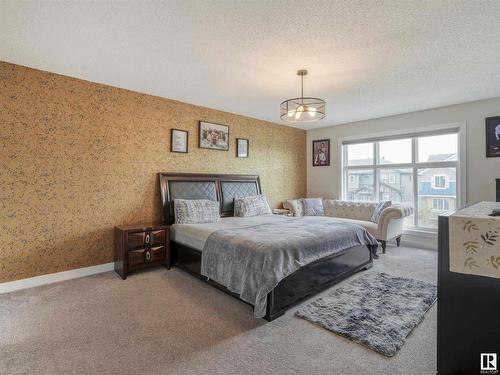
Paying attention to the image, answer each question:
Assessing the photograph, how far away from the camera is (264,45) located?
2486 mm

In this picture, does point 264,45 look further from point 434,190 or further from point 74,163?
point 434,190

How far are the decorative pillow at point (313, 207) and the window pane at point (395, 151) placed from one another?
153 cm

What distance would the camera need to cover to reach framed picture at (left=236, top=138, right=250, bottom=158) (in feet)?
16.6

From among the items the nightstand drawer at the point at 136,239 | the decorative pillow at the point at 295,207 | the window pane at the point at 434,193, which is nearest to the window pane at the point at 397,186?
the window pane at the point at 434,193

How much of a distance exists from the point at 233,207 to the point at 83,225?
2289 mm

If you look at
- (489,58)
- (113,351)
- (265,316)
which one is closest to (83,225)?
(113,351)

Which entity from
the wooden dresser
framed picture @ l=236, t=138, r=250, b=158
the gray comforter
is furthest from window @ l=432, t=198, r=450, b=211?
the wooden dresser

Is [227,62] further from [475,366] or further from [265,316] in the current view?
[475,366]

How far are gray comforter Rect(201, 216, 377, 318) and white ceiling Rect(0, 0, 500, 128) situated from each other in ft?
6.11

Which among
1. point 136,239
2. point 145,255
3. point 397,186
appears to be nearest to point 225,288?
point 145,255

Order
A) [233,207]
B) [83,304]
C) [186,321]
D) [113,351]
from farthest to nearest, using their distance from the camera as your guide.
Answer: [233,207] → [83,304] → [186,321] → [113,351]

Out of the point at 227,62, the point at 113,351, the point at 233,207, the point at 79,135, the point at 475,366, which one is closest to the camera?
the point at 475,366

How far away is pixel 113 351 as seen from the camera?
1.87m

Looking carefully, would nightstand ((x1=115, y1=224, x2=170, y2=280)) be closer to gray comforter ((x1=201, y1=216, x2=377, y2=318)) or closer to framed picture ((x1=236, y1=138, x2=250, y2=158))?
gray comforter ((x1=201, y1=216, x2=377, y2=318))
